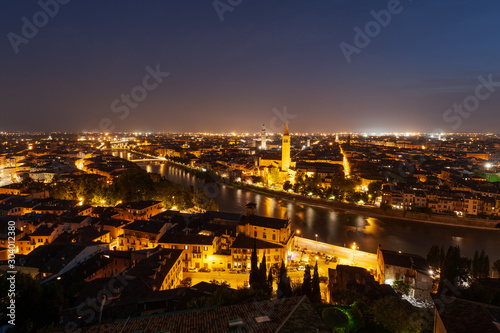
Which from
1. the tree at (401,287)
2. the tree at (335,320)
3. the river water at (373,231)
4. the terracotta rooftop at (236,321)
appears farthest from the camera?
the river water at (373,231)

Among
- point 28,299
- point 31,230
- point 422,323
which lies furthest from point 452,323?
point 31,230

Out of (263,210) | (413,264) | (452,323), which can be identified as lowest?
(263,210)

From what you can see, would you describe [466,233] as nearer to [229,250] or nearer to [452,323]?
[229,250]

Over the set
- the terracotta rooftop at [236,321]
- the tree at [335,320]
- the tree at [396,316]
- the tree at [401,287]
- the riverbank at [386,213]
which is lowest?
the riverbank at [386,213]

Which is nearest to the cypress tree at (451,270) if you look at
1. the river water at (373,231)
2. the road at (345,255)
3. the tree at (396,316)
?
the road at (345,255)

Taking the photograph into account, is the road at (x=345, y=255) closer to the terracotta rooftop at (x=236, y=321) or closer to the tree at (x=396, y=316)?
the tree at (x=396, y=316)

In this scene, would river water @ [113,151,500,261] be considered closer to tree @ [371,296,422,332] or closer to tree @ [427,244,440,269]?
tree @ [427,244,440,269]
